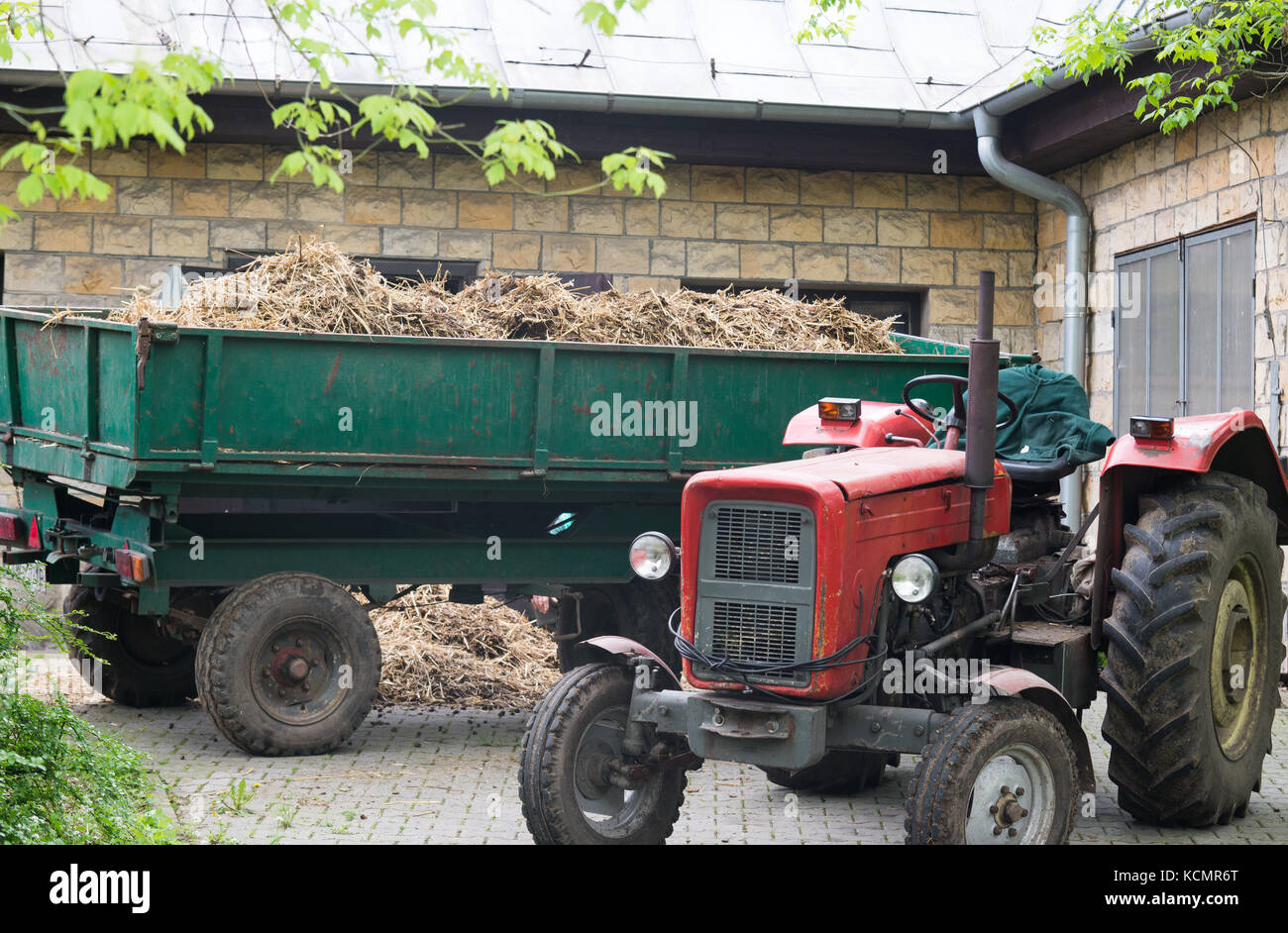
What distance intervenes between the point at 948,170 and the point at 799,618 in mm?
8859

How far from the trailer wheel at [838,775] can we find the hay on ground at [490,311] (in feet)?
8.47

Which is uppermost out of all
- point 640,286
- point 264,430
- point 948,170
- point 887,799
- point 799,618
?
point 948,170

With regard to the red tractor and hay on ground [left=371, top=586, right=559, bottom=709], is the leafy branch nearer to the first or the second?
the red tractor

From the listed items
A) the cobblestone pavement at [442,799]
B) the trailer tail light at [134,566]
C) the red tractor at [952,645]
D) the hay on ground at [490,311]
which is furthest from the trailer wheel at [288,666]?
the red tractor at [952,645]

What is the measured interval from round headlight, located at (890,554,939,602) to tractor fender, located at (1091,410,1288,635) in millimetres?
1245

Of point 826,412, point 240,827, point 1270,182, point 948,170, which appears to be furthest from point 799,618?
point 948,170

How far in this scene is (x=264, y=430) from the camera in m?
7.00

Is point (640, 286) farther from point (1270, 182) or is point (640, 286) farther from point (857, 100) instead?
point (1270, 182)

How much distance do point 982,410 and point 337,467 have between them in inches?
134

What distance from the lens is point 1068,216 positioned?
12.1 meters

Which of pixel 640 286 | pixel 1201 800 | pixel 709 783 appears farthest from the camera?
pixel 640 286

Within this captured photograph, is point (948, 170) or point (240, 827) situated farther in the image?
point (948, 170)

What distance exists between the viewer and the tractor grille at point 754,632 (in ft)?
16.0

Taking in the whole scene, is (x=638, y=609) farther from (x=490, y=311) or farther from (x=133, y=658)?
(x=133, y=658)
